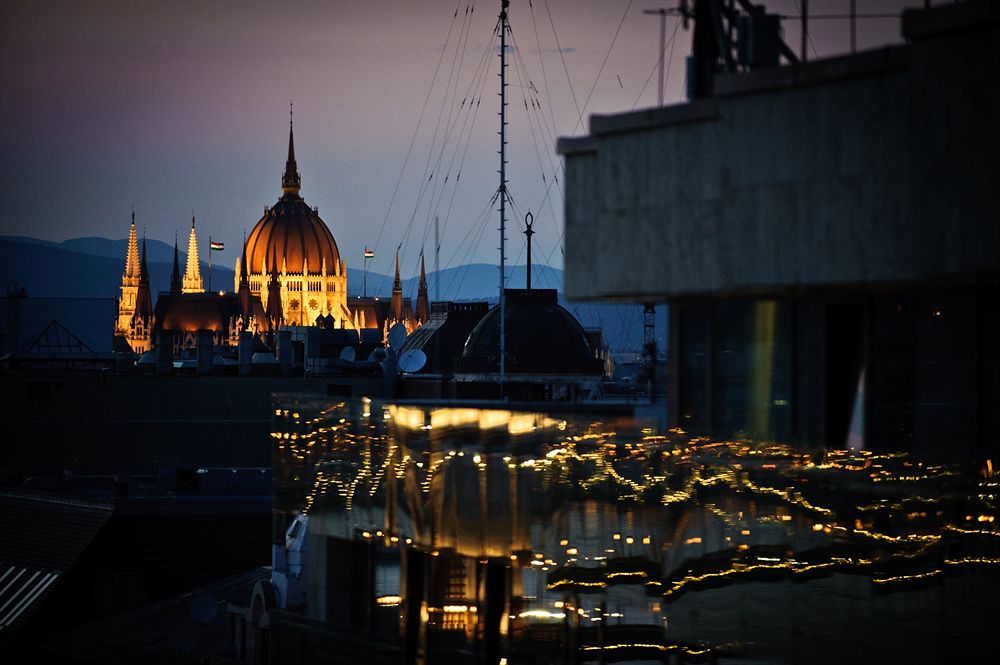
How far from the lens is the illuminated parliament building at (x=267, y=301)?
573 ft

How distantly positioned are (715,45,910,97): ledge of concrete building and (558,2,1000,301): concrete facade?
0.01 metres

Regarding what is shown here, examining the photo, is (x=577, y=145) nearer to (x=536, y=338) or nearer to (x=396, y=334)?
(x=396, y=334)

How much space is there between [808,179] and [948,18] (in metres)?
1.63

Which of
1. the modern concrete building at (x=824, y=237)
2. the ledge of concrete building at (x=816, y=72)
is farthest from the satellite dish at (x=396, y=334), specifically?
the ledge of concrete building at (x=816, y=72)

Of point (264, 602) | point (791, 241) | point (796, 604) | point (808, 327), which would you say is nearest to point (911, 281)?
point (791, 241)

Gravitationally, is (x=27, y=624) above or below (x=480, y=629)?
below

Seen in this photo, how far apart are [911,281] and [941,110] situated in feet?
3.84

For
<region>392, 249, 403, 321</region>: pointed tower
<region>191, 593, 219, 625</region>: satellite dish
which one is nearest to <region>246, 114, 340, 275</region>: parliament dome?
<region>392, 249, 403, 321</region>: pointed tower

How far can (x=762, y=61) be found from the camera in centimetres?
1310

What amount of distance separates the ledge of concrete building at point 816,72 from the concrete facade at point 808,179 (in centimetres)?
1

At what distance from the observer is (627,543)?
15023 millimetres

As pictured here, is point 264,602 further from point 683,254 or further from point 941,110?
point 941,110

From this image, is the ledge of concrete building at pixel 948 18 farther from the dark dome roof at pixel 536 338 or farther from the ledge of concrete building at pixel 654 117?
the dark dome roof at pixel 536 338

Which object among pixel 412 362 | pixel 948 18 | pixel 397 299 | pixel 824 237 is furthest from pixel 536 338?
pixel 397 299
